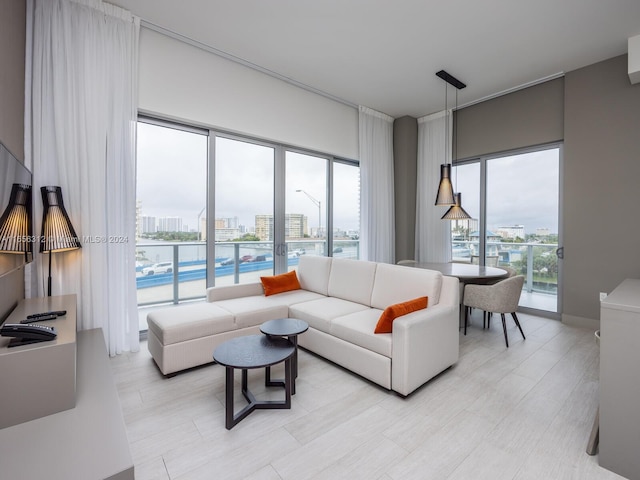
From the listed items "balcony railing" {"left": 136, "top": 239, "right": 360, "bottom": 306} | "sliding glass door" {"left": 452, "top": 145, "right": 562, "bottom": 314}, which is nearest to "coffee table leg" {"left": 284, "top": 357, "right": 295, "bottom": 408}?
"balcony railing" {"left": 136, "top": 239, "right": 360, "bottom": 306}

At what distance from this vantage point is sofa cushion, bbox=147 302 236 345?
100 inches

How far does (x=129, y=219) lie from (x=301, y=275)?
210cm

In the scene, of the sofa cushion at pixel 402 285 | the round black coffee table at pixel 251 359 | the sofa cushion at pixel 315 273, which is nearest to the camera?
the round black coffee table at pixel 251 359

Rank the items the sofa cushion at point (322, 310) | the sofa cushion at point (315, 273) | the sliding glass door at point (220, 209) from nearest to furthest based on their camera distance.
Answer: the sofa cushion at point (322, 310) → the sliding glass door at point (220, 209) → the sofa cushion at point (315, 273)

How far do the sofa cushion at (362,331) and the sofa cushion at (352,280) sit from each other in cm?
34

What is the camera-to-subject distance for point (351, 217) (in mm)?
5508

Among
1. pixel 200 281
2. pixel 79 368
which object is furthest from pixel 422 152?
pixel 79 368

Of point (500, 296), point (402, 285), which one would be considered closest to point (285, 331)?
point (402, 285)

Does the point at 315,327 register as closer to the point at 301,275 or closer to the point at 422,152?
the point at 301,275

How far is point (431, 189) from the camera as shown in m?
5.53

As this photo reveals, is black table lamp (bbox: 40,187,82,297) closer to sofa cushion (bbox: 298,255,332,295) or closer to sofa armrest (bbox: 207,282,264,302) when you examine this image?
sofa armrest (bbox: 207,282,264,302)

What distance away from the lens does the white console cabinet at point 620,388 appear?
150 cm

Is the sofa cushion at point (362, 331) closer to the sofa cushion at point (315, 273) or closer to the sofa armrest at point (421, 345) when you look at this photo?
the sofa armrest at point (421, 345)

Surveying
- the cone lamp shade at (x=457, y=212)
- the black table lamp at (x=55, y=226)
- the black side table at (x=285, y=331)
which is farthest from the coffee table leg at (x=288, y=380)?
the cone lamp shade at (x=457, y=212)
